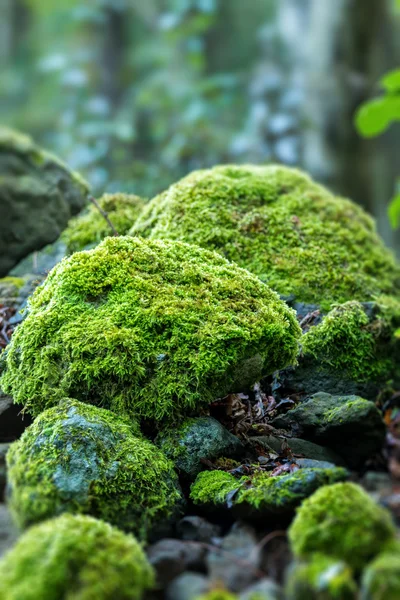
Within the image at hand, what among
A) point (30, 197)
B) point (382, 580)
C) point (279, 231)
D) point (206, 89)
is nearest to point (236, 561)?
point (382, 580)

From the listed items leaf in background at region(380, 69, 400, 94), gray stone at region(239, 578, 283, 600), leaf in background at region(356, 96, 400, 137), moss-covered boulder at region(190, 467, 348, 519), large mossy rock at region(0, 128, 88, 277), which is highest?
large mossy rock at region(0, 128, 88, 277)

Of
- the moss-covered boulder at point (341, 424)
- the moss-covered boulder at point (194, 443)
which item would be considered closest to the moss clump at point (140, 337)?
the moss-covered boulder at point (194, 443)

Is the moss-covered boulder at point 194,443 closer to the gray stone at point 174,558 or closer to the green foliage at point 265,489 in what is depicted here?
the green foliage at point 265,489

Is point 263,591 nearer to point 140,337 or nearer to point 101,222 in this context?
point 140,337

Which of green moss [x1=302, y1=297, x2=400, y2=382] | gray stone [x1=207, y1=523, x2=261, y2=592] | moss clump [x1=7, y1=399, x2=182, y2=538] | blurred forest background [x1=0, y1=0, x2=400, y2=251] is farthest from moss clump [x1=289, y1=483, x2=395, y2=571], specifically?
blurred forest background [x1=0, y1=0, x2=400, y2=251]

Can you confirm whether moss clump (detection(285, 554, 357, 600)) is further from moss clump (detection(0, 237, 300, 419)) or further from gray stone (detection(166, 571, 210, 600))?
moss clump (detection(0, 237, 300, 419))

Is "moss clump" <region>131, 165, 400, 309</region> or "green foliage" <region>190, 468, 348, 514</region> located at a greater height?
"moss clump" <region>131, 165, 400, 309</region>
